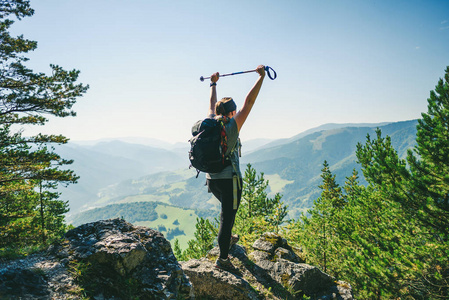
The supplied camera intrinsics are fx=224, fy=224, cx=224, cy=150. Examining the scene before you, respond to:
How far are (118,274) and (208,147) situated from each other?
2240 millimetres

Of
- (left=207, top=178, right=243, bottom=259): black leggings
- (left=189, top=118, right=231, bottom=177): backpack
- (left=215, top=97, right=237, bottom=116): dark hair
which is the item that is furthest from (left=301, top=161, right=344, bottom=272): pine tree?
(left=215, top=97, right=237, bottom=116): dark hair

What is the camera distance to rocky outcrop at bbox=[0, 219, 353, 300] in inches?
106

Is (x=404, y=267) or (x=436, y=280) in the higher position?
(x=404, y=267)

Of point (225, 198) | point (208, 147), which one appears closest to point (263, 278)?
point (225, 198)

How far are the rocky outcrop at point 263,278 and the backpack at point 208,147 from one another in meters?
2.76

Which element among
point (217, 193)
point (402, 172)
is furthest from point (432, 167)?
point (217, 193)

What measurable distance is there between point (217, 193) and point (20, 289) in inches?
115

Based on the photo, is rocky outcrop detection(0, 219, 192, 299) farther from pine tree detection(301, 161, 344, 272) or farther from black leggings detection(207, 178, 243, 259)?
pine tree detection(301, 161, 344, 272)

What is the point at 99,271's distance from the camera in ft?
10.2

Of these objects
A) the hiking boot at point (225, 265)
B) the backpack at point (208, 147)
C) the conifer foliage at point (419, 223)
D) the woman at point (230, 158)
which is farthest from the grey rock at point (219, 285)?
the conifer foliage at point (419, 223)

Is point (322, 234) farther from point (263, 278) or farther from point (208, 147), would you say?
point (208, 147)

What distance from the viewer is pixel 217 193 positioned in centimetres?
438

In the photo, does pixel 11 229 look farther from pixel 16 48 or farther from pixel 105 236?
pixel 105 236

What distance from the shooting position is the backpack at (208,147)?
367cm
